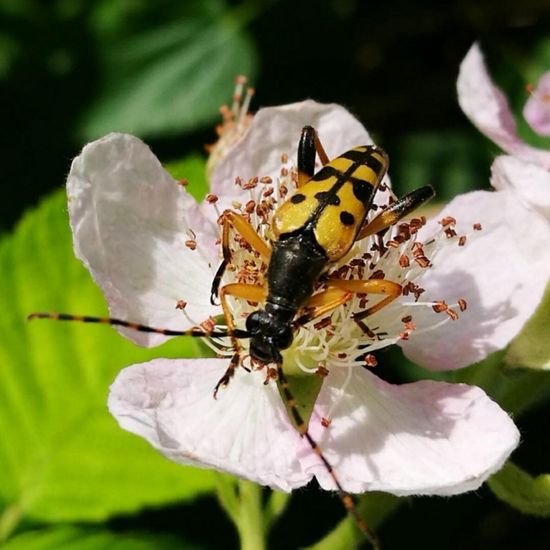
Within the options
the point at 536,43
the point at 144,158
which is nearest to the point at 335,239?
the point at 144,158

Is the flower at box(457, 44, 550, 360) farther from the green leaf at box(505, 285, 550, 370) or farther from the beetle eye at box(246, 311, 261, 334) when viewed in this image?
the beetle eye at box(246, 311, 261, 334)

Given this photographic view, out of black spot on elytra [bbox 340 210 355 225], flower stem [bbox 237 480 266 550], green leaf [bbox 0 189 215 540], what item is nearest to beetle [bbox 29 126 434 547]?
black spot on elytra [bbox 340 210 355 225]

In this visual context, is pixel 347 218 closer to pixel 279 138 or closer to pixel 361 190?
pixel 361 190

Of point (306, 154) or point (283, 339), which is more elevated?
point (306, 154)

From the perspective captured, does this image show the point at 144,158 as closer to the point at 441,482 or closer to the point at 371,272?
the point at 371,272

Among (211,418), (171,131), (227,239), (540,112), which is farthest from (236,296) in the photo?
(171,131)

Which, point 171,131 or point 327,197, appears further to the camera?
point 171,131
